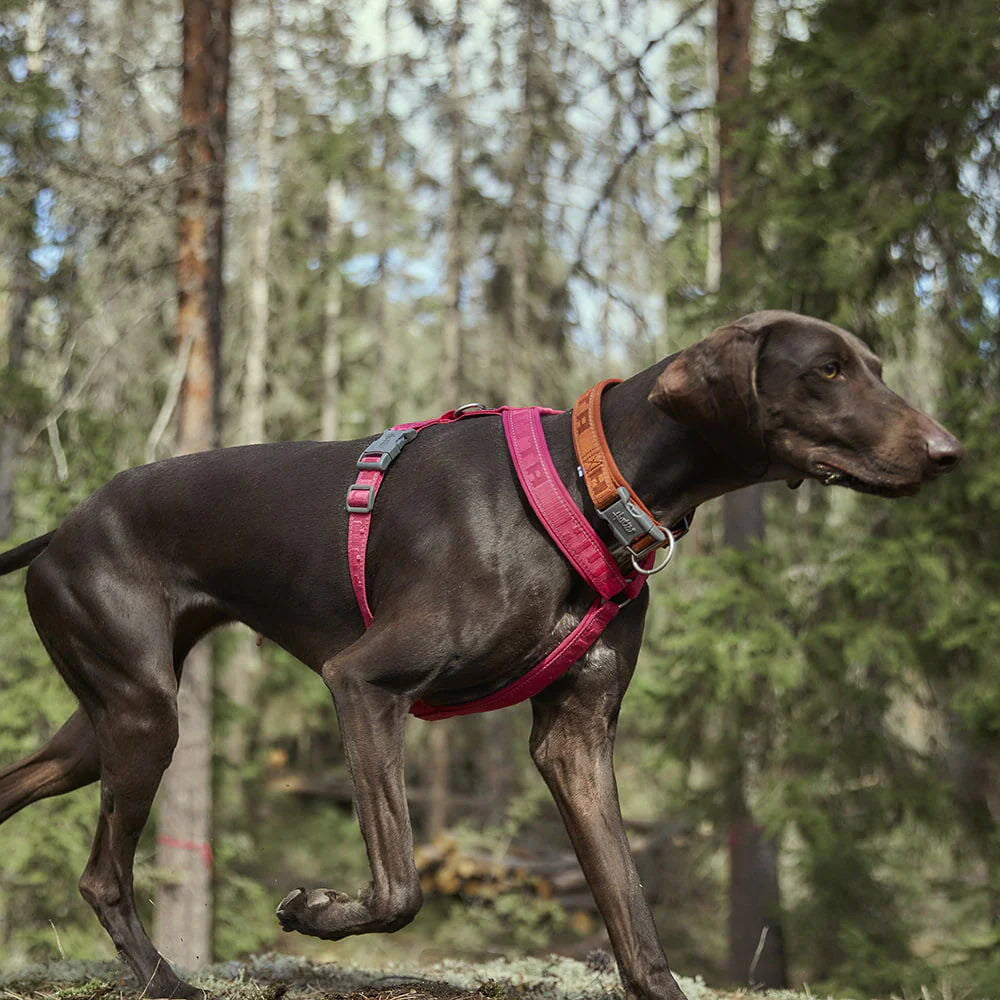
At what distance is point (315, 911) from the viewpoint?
11.7 feet

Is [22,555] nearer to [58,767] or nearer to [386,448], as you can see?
[58,767]

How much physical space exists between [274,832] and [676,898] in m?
7.74

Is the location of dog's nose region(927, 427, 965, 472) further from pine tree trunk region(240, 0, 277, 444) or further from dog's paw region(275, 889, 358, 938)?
pine tree trunk region(240, 0, 277, 444)

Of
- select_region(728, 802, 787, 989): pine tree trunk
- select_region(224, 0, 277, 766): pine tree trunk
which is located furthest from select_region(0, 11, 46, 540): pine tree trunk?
select_region(728, 802, 787, 989): pine tree trunk

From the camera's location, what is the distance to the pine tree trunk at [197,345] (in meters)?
10.9

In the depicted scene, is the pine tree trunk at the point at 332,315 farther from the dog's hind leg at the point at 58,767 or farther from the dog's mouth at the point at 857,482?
the dog's mouth at the point at 857,482

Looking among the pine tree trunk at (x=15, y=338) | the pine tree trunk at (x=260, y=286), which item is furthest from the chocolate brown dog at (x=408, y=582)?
the pine tree trunk at (x=260, y=286)

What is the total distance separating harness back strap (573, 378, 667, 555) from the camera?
149 inches

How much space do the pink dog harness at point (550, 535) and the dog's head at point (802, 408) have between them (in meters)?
0.40

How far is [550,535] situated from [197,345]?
8.12m

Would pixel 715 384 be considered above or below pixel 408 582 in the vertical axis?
above

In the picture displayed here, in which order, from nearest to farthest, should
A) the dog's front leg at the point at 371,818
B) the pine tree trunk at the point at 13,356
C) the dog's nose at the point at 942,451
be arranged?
1. the dog's front leg at the point at 371,818
2. the dog's nose at the point at 942,451
3. the pine tree trunk at the point at 13,356

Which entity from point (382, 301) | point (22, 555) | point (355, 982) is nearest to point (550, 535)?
point (355, 982)

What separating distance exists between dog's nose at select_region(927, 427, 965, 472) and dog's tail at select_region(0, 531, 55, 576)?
338cm
